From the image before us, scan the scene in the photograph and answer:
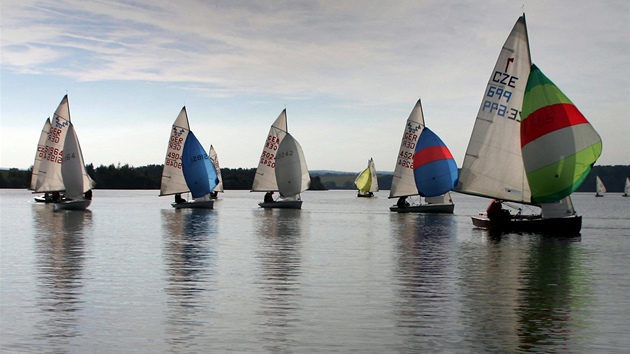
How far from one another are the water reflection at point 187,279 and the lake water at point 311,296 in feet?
0.21

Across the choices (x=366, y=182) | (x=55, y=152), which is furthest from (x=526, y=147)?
(x=366, y=182)

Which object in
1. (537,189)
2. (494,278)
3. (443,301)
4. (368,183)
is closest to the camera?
(443,301)

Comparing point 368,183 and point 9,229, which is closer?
point 9,229

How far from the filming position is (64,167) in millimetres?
71375

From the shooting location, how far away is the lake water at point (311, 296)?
15727mm

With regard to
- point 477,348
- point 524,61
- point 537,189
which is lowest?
point 477,348

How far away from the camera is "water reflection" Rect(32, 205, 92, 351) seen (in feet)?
53.8

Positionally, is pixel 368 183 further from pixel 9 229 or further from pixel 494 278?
pixel 494 278

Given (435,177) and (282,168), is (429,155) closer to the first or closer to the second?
(435,177)

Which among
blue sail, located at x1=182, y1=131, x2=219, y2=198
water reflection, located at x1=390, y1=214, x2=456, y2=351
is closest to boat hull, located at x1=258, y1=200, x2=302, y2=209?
blue sail, located at x1=182, y1=131, x2=219, y2=198

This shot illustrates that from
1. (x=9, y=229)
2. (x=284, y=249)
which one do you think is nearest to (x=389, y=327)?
(x=284, y=249)

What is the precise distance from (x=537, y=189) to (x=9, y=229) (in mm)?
33023

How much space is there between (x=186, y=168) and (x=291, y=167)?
417 inches

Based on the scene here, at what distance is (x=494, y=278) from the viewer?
85.6 ft
